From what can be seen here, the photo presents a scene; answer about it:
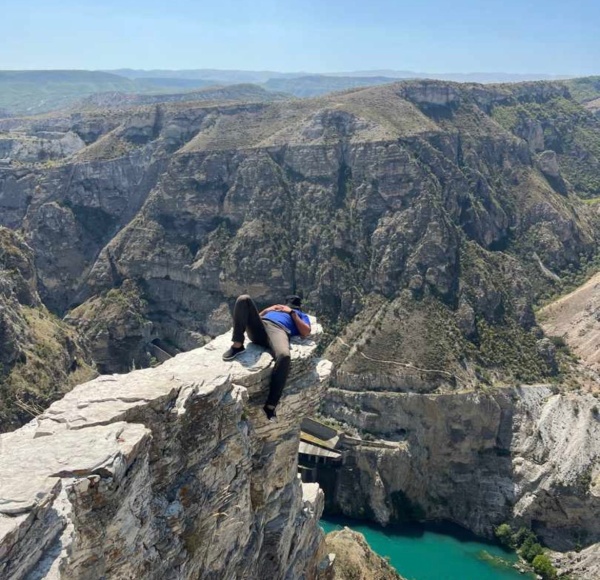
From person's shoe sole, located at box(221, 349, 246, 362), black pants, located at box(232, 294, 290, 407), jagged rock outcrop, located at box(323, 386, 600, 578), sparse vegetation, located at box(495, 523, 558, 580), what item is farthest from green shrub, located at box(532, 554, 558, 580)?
person's shoe sole, located at box(221, 349, 246, 362)

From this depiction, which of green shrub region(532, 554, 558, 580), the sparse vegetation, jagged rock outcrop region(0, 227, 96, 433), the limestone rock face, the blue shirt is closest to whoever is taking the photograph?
the blue shirt

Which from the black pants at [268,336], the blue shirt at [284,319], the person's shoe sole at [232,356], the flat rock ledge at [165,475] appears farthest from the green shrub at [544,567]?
the person's shoe sole at [232,356]

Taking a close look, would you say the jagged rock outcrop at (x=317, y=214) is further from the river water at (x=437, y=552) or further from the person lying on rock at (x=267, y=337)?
the person lying on rock at (x=267, y=337)

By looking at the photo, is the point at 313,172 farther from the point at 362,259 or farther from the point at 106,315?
the point at 106,315

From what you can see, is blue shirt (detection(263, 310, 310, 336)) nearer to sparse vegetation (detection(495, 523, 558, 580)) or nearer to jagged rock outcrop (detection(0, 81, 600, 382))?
sparse vegetation (detection(495, 523, 558, 580))

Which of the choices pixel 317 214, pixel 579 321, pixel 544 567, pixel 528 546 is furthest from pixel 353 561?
pixel 579 321

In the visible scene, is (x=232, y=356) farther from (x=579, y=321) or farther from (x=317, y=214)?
(x=579, y=321)
